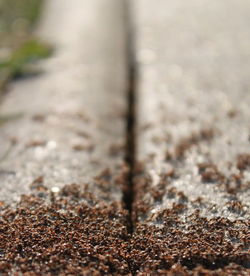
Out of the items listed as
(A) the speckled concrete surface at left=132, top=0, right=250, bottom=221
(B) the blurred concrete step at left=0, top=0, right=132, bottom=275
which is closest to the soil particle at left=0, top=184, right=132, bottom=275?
(B) the blurred concrete step at left=0, top=0, right=132, bottom=275

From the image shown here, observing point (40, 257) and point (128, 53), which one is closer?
point (40, 257)

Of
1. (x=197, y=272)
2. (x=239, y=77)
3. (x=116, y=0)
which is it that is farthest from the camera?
(x=116, y=0)

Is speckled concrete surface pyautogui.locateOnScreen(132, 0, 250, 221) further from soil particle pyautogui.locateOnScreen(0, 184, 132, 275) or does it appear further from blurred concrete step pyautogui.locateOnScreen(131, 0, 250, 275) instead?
soil particle pyautogui.locateOnScreen(0, 184, 132, 275)

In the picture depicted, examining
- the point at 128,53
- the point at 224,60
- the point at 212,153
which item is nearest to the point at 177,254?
the point at 212,153

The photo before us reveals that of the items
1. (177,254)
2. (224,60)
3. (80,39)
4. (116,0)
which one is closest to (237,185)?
(177,254)

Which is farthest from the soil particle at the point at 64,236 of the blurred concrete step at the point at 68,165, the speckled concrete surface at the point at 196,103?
the speckled concrete surface at the point at 196,103

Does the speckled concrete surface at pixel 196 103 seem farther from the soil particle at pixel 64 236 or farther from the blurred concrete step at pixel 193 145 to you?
the soil particle at pixel 64 236

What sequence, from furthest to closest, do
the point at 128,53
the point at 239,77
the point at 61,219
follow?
the point at 128,53 < the point at 239,77 < the point at 61,219

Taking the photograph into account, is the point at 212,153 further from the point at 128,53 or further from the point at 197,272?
the point at 128,53
